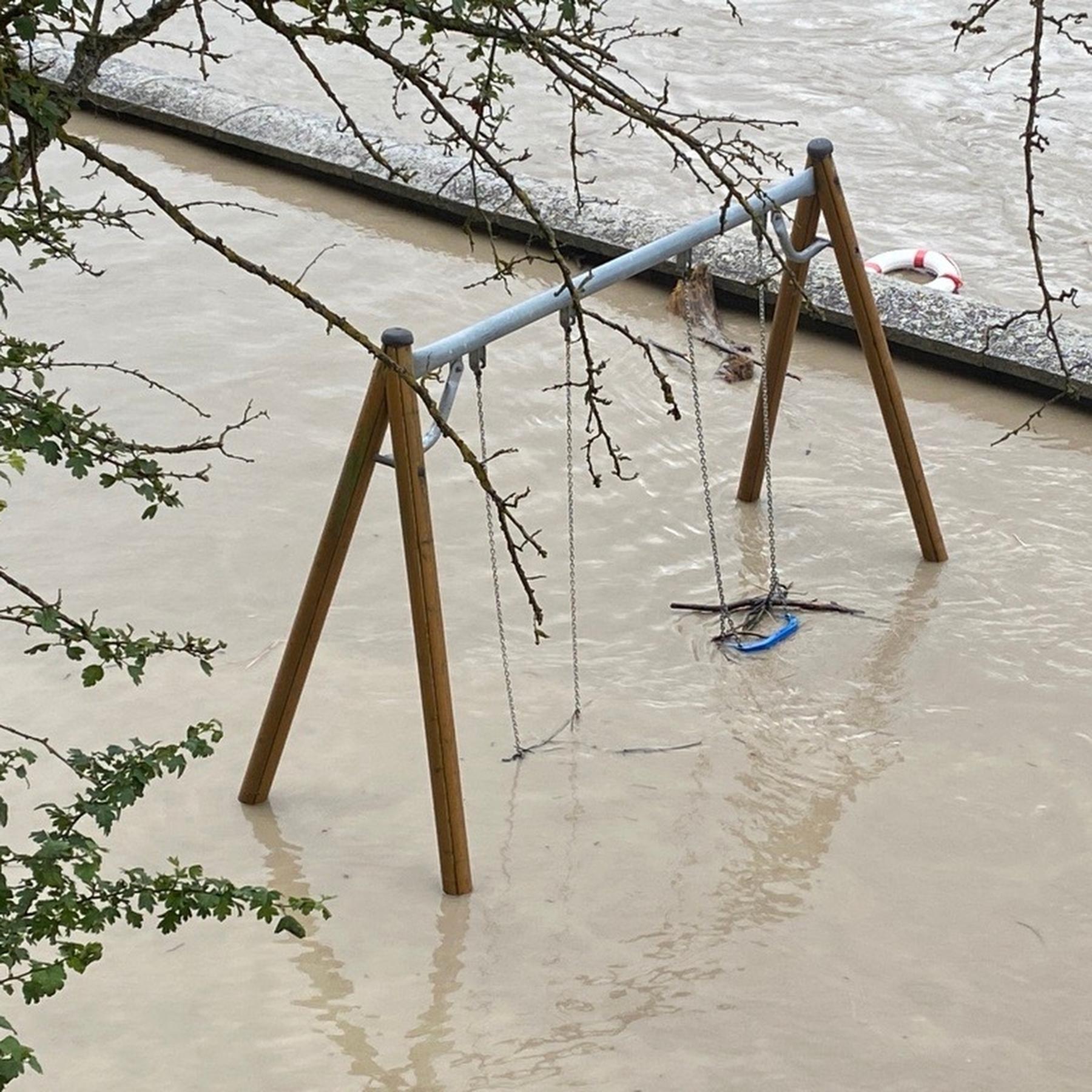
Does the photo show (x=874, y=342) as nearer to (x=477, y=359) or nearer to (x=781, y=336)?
(x=781, y=336)

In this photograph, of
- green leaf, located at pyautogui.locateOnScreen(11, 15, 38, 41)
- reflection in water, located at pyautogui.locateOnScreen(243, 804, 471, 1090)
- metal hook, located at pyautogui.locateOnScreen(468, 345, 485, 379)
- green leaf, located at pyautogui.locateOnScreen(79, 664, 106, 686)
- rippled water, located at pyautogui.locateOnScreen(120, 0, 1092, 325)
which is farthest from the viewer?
rippled water, located at pyautogui.locateOnScreen(120, 0, 1092, 325)

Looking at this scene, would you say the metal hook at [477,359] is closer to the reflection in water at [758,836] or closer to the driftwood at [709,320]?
the reflection in water at [758,836]

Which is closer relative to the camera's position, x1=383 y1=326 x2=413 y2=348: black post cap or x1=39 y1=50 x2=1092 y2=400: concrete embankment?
x1=383 y1=326 x2=413 y2=348: black post cap

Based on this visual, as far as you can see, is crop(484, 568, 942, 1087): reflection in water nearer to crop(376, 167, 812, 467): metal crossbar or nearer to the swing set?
the swing set

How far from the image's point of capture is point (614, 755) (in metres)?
4.27

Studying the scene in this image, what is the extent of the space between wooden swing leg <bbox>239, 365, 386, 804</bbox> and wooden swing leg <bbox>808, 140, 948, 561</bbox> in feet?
5.30

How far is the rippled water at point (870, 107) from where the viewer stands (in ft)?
26.4

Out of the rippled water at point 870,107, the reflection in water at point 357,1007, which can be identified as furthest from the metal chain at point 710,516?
the rippled water at point 870,107

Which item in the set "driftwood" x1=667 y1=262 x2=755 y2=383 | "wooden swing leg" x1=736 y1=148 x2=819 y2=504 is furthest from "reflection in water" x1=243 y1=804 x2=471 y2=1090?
"driftwood" x1=667 y1=262 x2=755 y2=383

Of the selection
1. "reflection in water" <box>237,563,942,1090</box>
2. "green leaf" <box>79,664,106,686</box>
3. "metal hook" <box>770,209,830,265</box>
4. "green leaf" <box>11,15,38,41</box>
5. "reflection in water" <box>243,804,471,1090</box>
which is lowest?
"reflection in water" <box>243,804,471,1090</box>

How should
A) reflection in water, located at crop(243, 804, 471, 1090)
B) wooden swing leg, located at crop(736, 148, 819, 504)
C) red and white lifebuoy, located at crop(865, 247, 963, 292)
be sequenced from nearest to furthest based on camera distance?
reflection in water, located at crop(243, 804, 471, 1090) < wooden swing leg, located at crop(736, 148, 819, 504) < red and white lifebuoy, located at crop(865, 247, 963, 292)

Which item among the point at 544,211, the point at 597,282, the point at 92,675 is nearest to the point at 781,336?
the point at 597,282

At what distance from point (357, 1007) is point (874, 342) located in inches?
96.5

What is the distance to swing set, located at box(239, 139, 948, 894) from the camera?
3494 millimetres
